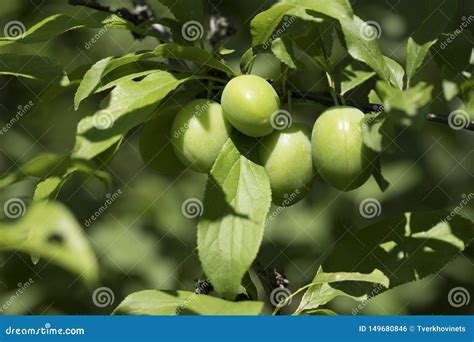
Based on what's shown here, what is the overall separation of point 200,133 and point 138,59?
18 centimetres

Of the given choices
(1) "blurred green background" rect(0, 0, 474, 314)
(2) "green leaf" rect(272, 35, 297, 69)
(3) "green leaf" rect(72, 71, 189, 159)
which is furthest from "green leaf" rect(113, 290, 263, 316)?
(1) "blurred green background" rect(0, 0, 474, 314)

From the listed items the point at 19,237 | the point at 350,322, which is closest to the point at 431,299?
the point at 350,322

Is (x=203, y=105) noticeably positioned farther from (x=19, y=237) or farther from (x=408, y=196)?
(x=408, y=196)

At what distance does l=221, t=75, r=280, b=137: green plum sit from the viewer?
4.57ft

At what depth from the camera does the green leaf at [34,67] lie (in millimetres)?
1553

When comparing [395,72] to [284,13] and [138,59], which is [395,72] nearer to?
[284,13]

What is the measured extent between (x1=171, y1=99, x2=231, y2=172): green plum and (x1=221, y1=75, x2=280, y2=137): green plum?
3 cm

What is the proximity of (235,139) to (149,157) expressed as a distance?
220 millimetres

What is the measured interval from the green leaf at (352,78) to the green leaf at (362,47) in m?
0.06

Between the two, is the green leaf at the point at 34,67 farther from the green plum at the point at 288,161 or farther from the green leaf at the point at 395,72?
the green leaf at the point at 395,72

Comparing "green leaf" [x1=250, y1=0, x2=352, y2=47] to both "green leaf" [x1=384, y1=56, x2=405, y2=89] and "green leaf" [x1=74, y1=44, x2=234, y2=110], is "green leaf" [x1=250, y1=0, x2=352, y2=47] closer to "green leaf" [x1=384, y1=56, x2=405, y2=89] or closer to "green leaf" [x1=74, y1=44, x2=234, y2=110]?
"green leaf" [x1=74, y1=44, x2=234, y2=110]

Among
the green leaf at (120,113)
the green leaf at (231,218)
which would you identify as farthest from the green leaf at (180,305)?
the green leaf at (120,113)

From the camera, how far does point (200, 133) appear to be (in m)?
1.45

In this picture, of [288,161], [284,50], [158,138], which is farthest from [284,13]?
[158,138]
